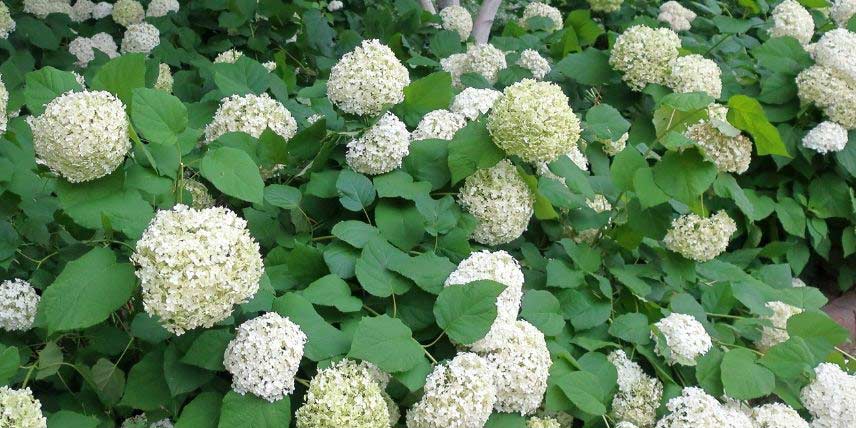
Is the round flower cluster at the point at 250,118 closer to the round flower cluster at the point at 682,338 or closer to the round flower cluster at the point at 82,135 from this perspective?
the round flower cluster at the point at 82,135

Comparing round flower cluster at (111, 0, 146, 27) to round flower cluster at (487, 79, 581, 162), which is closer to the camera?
round flower cluster at (487, 79, 581, 162)

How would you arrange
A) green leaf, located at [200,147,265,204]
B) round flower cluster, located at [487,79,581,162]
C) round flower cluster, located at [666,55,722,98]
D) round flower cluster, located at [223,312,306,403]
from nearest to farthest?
round flower cluster, located at [223,312,306,403] < green leaf, located at [200,147,265,204] < round flower cluster, located at [487,79,581,162] < round flower cluster, located at [666,55,722,98]

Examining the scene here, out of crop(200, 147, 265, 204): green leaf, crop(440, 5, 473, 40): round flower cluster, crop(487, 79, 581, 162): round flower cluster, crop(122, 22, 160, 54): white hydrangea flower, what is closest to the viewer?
crop(200, 147, 265, 204): green leaf

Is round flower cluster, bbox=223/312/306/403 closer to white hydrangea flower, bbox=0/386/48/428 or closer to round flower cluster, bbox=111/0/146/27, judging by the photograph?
white hydrangea flower, bbox=0/386/48/428

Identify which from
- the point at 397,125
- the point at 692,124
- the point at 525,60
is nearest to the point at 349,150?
the point at 397,125

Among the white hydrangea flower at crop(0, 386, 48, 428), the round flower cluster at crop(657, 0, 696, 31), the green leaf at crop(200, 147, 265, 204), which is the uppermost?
the green leaf at crop(200, 147, 265, 204)

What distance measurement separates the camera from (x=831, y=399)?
2.42m

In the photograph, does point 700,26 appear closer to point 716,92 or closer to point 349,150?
point 716,92

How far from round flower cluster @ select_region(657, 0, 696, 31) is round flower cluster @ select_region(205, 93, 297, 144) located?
315 cm

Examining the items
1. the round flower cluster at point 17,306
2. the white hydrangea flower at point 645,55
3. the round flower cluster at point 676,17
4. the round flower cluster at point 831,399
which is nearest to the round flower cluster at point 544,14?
the round flower cluster at point 676,17

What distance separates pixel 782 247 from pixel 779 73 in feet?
2.96

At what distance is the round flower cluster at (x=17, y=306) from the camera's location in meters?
2.02

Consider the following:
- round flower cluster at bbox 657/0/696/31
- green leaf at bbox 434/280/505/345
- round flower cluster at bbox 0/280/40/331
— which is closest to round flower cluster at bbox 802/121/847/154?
round flower cluster at bbox 657/0/696/31

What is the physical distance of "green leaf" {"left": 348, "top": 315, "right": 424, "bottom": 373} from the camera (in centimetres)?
182
